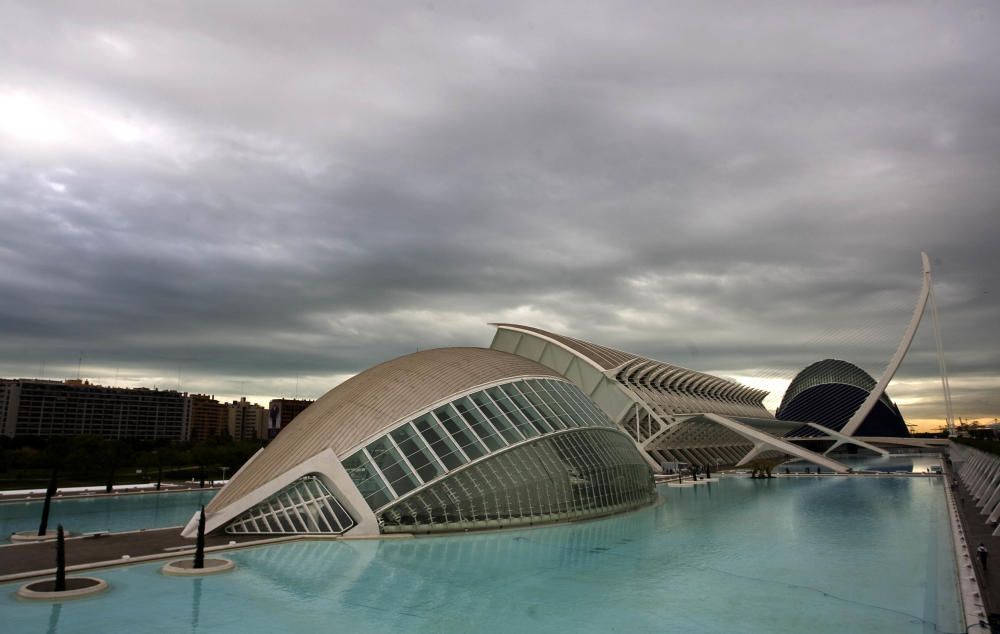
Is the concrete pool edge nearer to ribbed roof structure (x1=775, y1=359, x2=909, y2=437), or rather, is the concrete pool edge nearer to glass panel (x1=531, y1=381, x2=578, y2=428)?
glass panel (x1=531, y1=381, x2=578, y2=428)

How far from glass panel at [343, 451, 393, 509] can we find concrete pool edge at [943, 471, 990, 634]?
17.1 meters

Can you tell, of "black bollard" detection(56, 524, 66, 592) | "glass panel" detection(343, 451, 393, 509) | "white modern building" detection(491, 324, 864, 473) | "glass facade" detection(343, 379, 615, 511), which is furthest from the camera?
"white modern building" detection(491, 324, 864, 473)

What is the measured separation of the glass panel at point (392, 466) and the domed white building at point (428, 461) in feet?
0.13

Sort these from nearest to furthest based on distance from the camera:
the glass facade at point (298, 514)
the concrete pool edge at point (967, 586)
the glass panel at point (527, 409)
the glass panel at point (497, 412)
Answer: the concrete pool edge at point (967, 586) → the glass facade at point (298, 514) → the glass panel at point (497, 412) → the glass panel at point (527, 409)

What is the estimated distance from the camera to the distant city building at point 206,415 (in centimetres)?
18138

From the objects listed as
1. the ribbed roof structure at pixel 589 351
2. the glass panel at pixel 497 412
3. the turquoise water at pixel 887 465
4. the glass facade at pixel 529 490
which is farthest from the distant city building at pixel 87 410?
the glass facade at pixel 529 490

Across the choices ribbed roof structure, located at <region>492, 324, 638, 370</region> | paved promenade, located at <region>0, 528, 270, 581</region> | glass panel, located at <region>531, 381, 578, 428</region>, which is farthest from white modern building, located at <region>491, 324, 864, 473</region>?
paved promenade, located at <region>0, 528, 270, 581</region>

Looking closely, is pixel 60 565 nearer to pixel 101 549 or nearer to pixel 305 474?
pixel 101 549

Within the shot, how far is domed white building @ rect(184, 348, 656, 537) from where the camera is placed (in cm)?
2370

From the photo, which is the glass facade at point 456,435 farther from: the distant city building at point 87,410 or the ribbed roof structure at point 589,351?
the distant city building at point 87,410

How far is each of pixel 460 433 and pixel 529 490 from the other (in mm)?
3654

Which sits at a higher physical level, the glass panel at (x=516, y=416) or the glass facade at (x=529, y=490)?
the glass panel at (x=516, y=416)

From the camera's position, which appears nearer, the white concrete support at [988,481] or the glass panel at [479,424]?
the glass panel at [479,424]

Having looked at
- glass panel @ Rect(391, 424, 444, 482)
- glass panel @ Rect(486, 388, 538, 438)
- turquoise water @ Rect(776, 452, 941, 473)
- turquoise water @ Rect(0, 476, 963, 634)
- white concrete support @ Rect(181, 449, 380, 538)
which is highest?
glass panel @ Rect(486, 388, 538, 438)
